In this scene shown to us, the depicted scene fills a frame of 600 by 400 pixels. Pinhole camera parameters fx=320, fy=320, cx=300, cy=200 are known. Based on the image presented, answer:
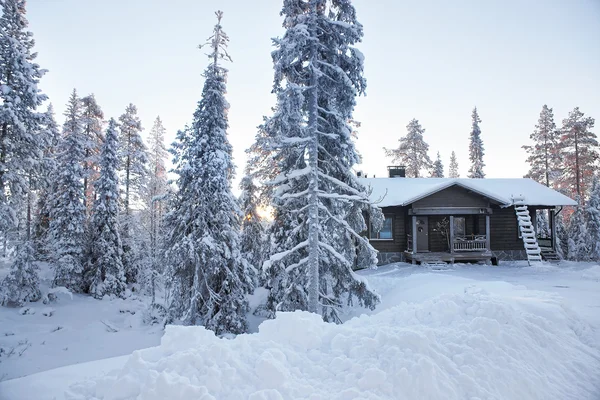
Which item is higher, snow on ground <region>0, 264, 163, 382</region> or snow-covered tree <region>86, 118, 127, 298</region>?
snow-covered tree <region>86, 118, 127, 298</region>

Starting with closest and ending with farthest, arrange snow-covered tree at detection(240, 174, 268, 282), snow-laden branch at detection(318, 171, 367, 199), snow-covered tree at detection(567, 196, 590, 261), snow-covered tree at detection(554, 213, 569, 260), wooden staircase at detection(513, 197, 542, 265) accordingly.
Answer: snow-laden branch at detection(318, 171, 367, 199) < snow-covered tree at detection(240, 174, 268, 282) < wooden staircase at detection(513, 197, 542, 265) < snow-covered tree at detection(567, 196, 590, 261) < snow-covered tree at detection(554, 213, 569, 260)

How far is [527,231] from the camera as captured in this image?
2055 cm

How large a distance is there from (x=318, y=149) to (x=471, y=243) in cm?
1588

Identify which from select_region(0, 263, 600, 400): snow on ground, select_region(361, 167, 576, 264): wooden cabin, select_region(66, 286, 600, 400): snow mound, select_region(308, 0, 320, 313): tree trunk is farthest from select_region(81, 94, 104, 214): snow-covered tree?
select_region(66, 286, 600, 400): snow mound

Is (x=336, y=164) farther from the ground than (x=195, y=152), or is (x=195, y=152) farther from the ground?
(x=195, y=152)

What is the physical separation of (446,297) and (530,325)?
163 centimetres

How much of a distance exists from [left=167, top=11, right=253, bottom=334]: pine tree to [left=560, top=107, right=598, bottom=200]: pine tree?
3310cm

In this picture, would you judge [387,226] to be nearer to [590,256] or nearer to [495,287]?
[495,287]

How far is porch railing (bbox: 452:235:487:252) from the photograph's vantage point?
19.4 metres

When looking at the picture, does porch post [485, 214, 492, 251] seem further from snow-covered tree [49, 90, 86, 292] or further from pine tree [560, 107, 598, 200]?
snow-covered tree [49, 90, 86, 292]

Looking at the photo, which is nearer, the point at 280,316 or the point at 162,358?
the point at 162,358

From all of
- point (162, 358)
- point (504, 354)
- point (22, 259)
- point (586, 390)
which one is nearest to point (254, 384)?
point (162, 358)

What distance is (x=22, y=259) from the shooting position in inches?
615

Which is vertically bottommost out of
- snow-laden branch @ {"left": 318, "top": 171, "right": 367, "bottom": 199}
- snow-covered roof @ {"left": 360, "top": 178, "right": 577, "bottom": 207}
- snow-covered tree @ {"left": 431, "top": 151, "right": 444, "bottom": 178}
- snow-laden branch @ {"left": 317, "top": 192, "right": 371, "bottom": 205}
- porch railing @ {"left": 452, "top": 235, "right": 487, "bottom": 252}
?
porch railing @ {"left": 452, "top": 235, "right": 487, "bottom": 252}
